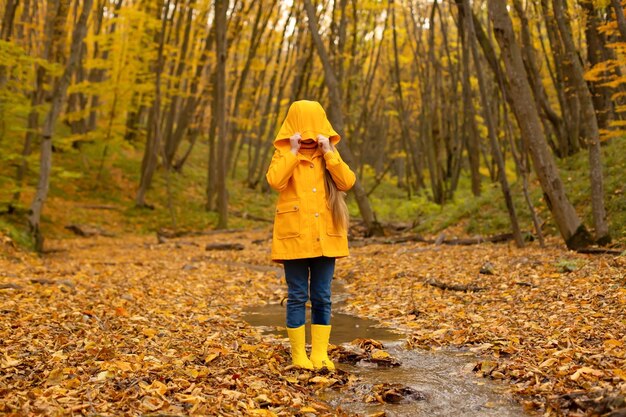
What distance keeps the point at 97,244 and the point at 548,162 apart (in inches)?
433

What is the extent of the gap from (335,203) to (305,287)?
0.68m

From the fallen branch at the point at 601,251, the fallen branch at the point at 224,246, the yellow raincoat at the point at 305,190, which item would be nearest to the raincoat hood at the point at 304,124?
the yellow raincoat at the point at 305,190

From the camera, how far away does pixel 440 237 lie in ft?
41.5

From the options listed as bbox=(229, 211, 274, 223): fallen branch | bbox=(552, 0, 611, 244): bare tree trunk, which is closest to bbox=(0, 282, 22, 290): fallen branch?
bbox=(552, 0, 611, 244): bare tree trunk

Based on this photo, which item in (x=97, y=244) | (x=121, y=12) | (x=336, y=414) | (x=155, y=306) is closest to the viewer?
(x=336, y=414)

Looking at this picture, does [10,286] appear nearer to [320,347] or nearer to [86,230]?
[320,347]

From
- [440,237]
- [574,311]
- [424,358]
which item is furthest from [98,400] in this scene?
[440,237]

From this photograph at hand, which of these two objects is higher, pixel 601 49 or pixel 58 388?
pixel 601 49

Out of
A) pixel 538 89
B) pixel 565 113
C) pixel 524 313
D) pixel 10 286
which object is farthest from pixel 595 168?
pixel 10 286

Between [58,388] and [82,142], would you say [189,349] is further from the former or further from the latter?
[82,142]

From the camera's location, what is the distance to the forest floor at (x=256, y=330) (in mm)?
3340

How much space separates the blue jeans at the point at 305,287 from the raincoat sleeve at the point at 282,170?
60 cm

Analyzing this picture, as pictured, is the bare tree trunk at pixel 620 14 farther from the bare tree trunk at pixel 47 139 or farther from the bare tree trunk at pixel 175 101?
the bare tree trunk at pixel 175 101

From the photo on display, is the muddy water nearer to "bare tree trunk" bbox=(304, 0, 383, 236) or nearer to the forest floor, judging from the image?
the forest floor
